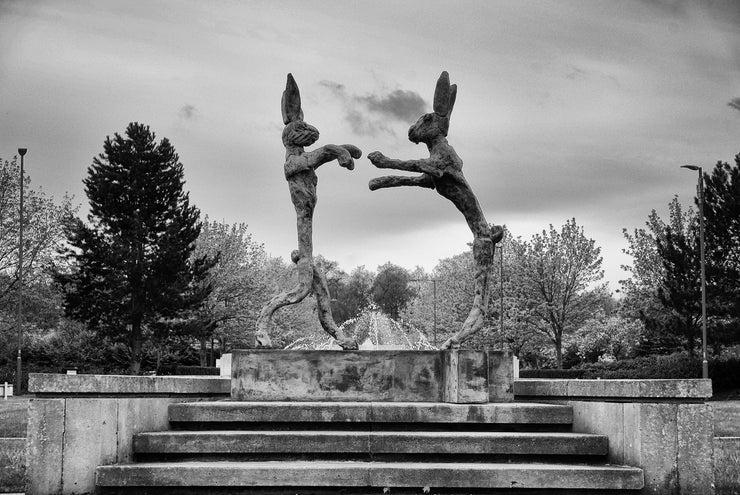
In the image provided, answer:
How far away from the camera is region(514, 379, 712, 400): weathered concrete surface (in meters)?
8.41

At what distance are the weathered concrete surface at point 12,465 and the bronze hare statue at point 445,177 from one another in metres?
5.40

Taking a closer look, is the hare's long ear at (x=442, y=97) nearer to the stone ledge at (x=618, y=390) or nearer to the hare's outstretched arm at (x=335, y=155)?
the hare's outstretched arm at (x=335, y=155)

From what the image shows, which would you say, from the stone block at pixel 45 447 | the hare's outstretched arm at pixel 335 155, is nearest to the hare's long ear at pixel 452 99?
the hare's outstretched arm at pixel 335 155

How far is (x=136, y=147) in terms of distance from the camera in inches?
1651

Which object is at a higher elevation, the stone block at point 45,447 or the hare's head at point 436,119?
the hare's head at point 436,119

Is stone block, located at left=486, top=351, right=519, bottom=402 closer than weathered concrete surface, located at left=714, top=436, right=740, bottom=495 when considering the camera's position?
No

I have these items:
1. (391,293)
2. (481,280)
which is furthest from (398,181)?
(391,293)

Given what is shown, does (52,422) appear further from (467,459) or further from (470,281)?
(470,281)

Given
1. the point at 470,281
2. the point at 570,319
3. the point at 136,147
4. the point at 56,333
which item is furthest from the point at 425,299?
the point at 136,147

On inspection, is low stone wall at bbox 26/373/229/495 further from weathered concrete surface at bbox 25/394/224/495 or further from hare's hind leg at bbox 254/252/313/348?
hare's hind leg at bbox 254/252/313/348

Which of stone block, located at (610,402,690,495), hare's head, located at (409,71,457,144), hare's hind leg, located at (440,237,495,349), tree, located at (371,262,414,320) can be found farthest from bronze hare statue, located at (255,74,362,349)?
tree, located at (371,262,414,320)

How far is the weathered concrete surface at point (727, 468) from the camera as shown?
890cm

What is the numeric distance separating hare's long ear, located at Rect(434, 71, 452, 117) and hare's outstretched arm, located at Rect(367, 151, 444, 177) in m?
0.72

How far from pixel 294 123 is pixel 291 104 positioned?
289 mm
